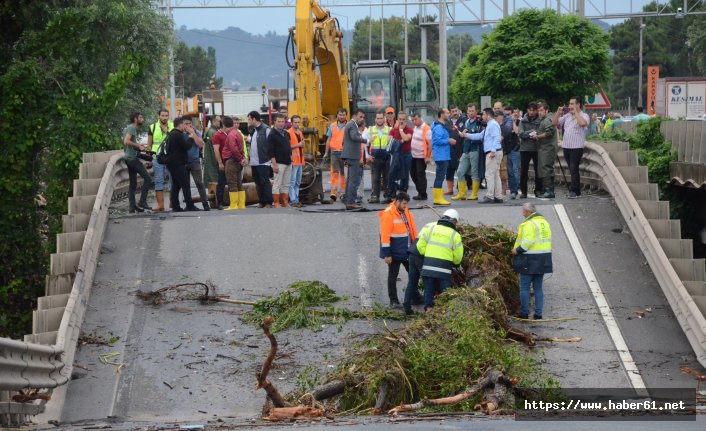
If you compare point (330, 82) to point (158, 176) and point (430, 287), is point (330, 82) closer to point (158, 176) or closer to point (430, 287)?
point (158, 176)

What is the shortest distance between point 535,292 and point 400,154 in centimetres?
700

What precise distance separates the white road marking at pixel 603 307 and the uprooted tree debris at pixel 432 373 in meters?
1.11

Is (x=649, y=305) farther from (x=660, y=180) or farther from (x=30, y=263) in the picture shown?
(x=30, y=263)

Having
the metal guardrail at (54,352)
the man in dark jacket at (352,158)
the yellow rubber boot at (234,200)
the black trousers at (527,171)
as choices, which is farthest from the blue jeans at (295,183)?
the metal guardrail at (54,352)

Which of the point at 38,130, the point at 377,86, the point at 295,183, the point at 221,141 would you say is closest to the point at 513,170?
the point at 295,183

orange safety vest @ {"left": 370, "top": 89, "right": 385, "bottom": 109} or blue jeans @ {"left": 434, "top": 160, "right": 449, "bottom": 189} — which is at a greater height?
orange safety vest @ {"left": 370, "top": 89, "right": 385, "bottom": 109}

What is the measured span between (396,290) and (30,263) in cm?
1069

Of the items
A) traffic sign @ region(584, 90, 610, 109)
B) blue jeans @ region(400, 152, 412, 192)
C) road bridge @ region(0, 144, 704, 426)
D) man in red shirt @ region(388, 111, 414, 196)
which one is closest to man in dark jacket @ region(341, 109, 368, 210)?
road bridge @ region(0, 144, 704, 426)

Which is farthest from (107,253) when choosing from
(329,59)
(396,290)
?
(329,59)

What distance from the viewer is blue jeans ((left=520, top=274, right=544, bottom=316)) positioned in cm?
1533

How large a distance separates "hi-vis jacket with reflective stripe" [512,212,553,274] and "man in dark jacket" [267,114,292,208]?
696 centimetres

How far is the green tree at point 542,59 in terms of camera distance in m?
42.4

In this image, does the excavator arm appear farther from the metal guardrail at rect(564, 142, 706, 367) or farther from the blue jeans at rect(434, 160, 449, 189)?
the metal guardrail at rect(564, 142, 706, 367)

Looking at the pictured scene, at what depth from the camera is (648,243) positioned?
1675cm
